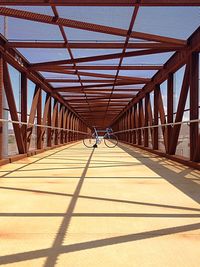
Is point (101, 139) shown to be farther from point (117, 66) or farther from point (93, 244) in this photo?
point (93, 244)

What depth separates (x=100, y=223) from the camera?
10.2 ft

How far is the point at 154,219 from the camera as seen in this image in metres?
3.25

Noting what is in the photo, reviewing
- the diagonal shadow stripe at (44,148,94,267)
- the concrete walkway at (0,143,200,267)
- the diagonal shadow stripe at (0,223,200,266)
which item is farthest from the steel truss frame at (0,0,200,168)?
the diagonal shadow stripe at (0,223,200,266)

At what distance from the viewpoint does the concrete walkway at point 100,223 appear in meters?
2.31

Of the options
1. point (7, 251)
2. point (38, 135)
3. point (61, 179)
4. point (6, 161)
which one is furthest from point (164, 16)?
point (38, 135)

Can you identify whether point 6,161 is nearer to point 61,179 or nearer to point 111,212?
point 61,179

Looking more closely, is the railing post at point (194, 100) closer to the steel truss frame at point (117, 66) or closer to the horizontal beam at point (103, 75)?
the steel truss frame at point (117, 66)

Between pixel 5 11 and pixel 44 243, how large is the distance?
5.71 meters

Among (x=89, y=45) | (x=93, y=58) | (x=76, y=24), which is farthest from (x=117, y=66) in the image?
(x=76, y=24)

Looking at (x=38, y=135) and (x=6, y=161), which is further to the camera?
(x=38, y=135)

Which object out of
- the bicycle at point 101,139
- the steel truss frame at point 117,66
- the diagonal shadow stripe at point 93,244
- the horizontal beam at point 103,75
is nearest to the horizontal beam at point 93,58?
the steel truss frame at point 117,66
